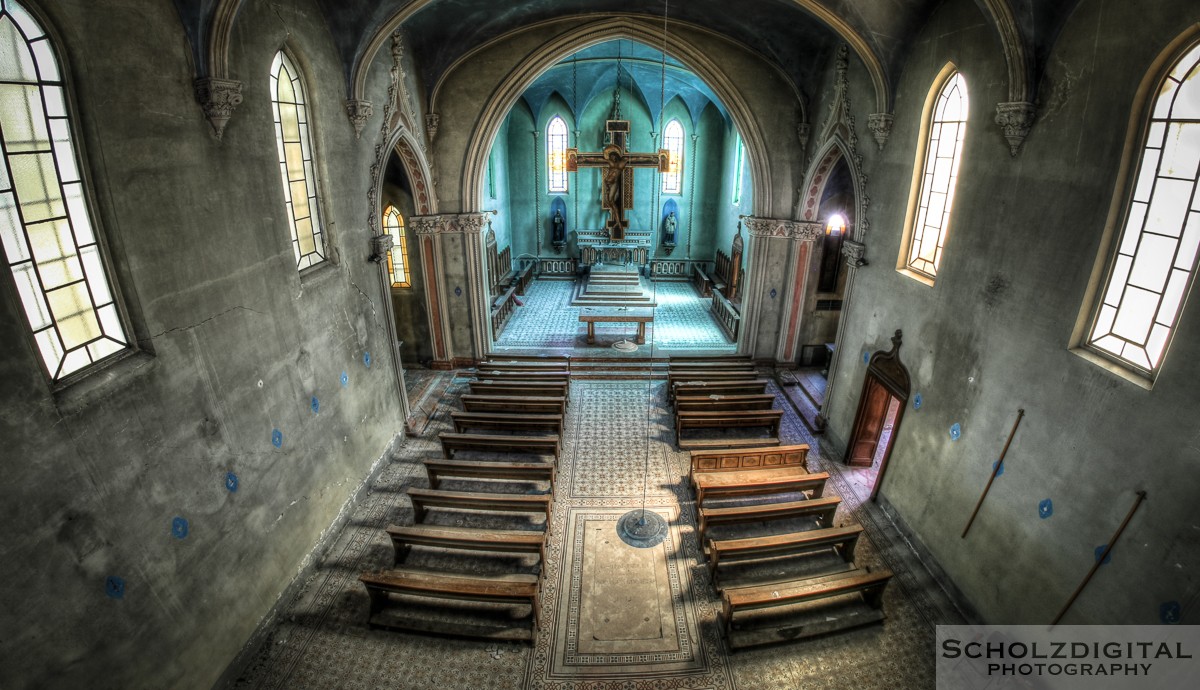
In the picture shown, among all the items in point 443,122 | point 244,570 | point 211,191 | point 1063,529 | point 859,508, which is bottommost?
point 859,508

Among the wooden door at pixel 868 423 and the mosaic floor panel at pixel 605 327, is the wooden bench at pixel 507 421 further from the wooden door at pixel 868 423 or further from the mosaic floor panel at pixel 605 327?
the wooden door at pixel 868 423

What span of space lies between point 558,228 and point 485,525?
20533 millimetres

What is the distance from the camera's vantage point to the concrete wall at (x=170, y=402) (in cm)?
507

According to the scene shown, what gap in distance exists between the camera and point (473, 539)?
8727 millimetres

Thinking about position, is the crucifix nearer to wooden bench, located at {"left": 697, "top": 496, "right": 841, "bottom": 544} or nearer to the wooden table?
wooden bench, located at {"left": 697, "top": 496, "right": 841, "bottom": 544}

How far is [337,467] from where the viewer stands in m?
10.2

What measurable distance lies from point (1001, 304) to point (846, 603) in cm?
488

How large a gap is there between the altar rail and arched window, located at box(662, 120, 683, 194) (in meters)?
7.71

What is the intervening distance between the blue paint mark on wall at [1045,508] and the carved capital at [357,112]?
12419 mm

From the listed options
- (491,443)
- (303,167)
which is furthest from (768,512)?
(303,167)

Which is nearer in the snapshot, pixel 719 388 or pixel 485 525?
pixel 485 525

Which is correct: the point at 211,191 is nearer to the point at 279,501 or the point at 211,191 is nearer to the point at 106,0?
the point at 106,0

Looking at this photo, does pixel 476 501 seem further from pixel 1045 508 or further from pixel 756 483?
pixel 1045 508

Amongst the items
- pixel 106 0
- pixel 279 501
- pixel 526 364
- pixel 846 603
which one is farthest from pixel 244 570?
pixel 526 364
